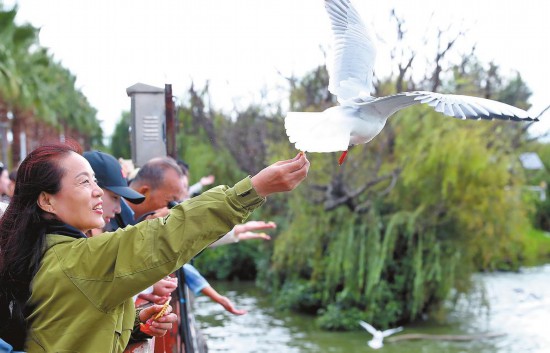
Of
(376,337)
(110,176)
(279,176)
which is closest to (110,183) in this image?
(110,176)

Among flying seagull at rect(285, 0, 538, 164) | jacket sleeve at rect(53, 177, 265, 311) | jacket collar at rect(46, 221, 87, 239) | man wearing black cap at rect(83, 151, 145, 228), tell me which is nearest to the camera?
jacket sleeve at rect(53, 177, 265, 311)

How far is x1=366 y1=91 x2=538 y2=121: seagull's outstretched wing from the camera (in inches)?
90.7

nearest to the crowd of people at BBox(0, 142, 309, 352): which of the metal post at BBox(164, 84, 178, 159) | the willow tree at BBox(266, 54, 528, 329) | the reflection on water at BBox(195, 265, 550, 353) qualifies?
the metal post at BBox(164, 84, 178, 159)

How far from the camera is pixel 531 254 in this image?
1753cm

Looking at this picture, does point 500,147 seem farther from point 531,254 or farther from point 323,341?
point 531,254

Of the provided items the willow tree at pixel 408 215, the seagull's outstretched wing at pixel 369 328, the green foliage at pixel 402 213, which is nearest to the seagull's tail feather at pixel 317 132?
the seagull's outstretched wing at pixel 369 328

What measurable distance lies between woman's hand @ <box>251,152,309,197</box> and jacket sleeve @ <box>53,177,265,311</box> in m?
0.02

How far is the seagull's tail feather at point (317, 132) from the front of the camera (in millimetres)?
2137

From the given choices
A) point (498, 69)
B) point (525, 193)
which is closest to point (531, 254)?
point (525, 193)

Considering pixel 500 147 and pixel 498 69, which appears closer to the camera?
pixel 500 147

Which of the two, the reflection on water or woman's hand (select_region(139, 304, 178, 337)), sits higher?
woman's hand (select_region(139, 304, 178, 337))

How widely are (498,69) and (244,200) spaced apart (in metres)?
12.0

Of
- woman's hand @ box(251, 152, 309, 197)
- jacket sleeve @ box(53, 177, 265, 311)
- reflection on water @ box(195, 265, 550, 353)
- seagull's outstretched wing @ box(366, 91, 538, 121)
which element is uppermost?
seagull's outstretched wing @ box(366, 91, 538, 121)

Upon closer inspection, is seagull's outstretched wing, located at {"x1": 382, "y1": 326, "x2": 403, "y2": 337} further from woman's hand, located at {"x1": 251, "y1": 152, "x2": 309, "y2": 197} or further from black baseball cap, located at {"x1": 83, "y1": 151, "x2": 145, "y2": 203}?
woman's hand, located at {"x1": 251, "y1": 152, "x2": 309, "y2": 197}
